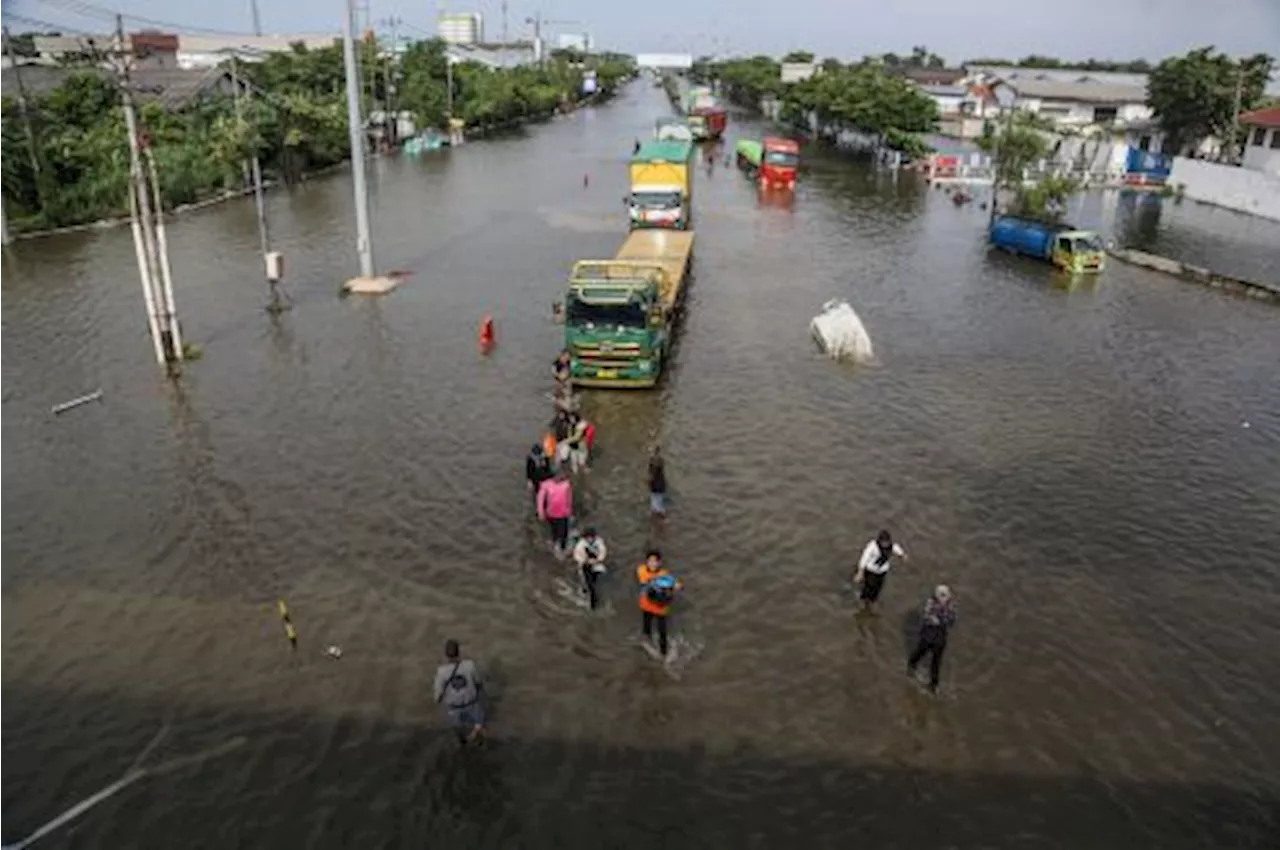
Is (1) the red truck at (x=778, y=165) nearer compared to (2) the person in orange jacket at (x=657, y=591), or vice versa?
(2) the person in orange jacket at (x=657, y=591)

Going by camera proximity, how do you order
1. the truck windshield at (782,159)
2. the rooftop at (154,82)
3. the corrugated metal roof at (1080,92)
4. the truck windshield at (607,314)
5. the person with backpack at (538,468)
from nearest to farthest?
1. the person with backpack at (538,468)
2. the truck windshield at (607,314)
3. the rooftop at (154,82)
4. the truck windshield at (782,159)
5. the corrugated metal roof at (1080,92)

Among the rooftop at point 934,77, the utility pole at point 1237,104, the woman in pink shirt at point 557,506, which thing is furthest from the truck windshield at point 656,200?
the rooftop at point 934,77

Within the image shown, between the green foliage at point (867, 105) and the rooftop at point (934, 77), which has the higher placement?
the rooftop at point (934, 77)

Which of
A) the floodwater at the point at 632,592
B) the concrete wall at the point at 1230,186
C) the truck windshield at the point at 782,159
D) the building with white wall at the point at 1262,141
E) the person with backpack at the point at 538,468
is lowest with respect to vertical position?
the floodwater at the point at 632,592

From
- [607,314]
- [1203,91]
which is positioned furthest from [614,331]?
[1203,91]

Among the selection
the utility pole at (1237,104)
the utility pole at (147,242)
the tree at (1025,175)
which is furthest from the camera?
the utility pole at (1237,104)

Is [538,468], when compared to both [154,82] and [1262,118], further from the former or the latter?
[1262,118]

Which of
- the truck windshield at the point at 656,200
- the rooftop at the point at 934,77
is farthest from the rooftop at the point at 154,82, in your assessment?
the rooftop at the point at 934,77

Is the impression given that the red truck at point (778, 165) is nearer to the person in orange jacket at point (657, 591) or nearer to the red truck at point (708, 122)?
the red truck at point (708, 122)
